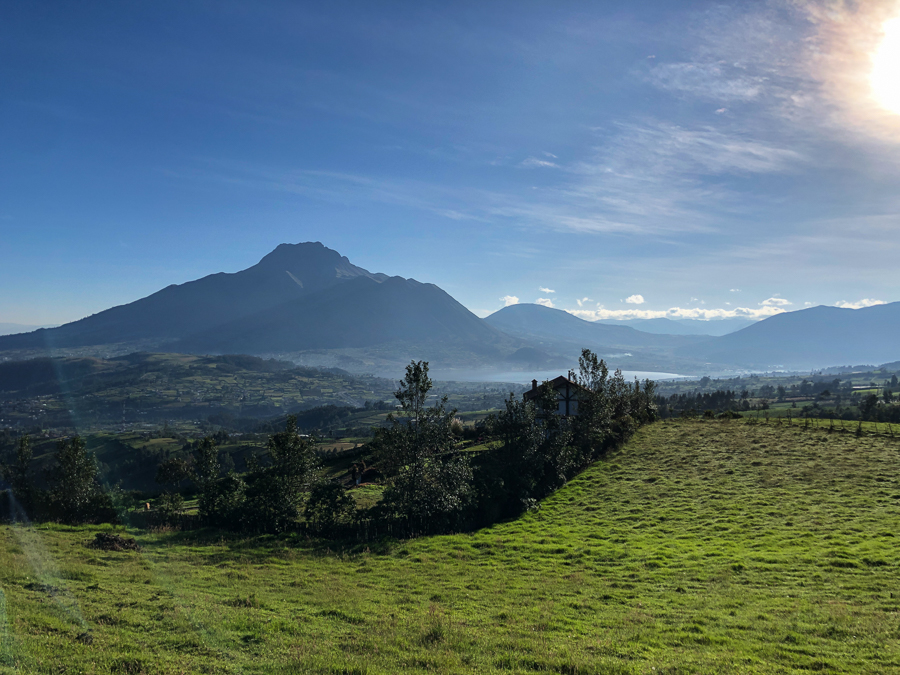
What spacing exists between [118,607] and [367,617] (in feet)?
24.6

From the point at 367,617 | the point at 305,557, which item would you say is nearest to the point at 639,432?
the point at 305,557

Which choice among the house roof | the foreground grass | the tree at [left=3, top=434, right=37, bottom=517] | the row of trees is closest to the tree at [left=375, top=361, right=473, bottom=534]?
the foreground grass

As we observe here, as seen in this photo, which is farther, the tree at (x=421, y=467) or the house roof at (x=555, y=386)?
the house roof at (x=555, y=386)

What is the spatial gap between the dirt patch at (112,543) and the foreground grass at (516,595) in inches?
29.0

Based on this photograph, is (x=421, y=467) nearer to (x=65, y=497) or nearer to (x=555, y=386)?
(x=65, y=497)

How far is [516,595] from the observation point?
55.6 feet

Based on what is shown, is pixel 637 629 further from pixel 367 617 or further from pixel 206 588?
pixel 206 588

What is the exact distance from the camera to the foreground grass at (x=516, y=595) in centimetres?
1075

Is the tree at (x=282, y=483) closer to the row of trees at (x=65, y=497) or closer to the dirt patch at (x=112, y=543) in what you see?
the dirt patch at (x=112, y=543)

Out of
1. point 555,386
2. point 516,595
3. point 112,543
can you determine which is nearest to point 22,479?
point 112,543

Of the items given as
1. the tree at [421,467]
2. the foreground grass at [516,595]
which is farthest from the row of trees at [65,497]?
the tree at [421,467]

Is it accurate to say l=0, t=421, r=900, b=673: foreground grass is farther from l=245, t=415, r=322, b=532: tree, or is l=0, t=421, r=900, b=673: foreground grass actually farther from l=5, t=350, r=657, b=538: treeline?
l=245, t=415, r=322, b=532: tree

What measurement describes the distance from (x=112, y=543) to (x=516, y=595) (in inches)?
803

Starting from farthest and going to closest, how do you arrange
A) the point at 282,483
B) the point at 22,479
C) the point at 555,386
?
the point at 555,386, the point at 22,479, the point at 282,483
